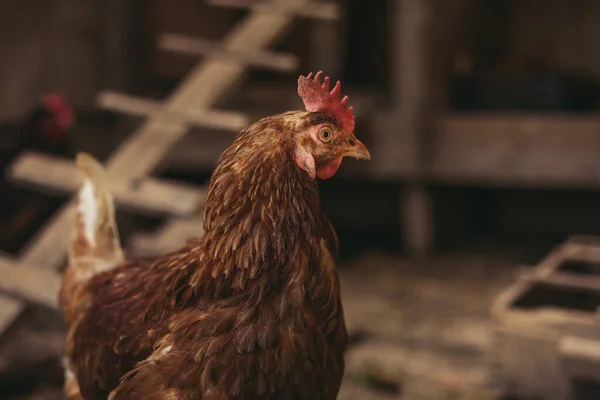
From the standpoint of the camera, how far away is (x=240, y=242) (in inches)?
55.1

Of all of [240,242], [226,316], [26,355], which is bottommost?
[26,355]

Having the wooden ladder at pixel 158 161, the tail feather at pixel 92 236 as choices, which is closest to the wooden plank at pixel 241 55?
the wooden ladder at pixel 158 161

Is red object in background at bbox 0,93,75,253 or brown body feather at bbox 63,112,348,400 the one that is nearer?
brown body feather at bbox 63,112,348,400

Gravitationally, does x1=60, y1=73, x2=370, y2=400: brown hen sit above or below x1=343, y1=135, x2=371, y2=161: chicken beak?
below

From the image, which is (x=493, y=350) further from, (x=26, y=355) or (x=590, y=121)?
(x=590, y=121)

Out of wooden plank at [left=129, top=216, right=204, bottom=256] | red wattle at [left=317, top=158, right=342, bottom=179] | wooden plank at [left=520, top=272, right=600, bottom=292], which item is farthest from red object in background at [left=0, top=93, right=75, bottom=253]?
red wattle at [left=317, top=158, right=342, bottom=179]

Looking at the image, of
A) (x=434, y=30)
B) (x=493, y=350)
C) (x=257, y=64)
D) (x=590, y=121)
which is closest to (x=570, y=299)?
(x=493, y=350)

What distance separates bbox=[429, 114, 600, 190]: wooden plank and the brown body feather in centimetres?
383

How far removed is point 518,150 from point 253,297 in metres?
4.01

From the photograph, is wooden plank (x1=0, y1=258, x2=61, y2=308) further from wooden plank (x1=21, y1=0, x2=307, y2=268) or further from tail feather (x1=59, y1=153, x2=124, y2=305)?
tail feather (x1=59, y1=153, x2=124, y2=305)

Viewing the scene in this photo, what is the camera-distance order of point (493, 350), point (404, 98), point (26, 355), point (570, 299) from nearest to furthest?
point (493, 350), point (26, 355), point (570, 299), point (404, 98)

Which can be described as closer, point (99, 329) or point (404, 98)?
point (99, 329)

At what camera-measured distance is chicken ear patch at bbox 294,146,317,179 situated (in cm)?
138

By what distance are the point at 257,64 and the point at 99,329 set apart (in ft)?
7.19
